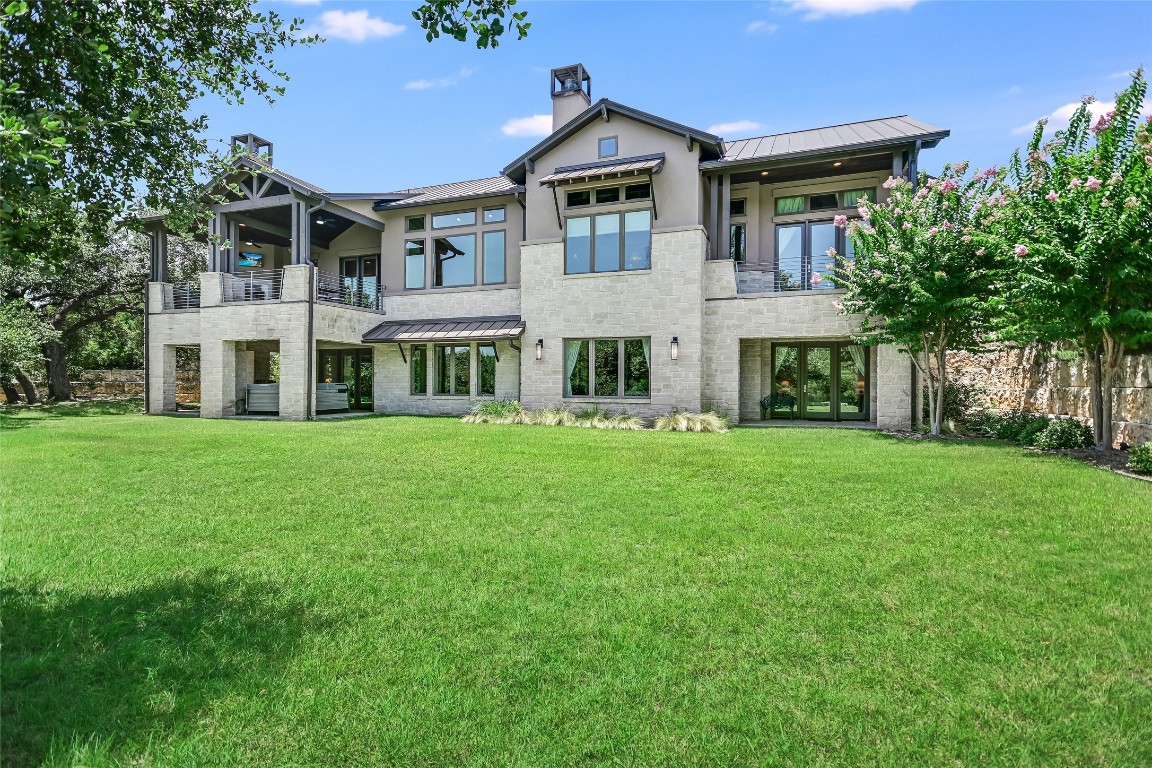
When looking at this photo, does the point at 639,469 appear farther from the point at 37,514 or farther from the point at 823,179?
the point at 823,179

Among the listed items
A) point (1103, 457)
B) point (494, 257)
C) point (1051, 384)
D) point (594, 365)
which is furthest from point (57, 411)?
point (1051, 384)

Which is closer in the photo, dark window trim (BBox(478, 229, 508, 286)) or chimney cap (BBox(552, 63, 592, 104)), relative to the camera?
dark window trim (BBox(478, 229, 508, 286))

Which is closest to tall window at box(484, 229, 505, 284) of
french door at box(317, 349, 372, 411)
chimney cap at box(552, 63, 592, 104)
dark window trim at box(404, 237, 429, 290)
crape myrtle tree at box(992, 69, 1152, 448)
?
dark window trim at box(404, 237, 429, 290)

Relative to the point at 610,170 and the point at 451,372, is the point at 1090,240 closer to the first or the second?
the point at 610,170

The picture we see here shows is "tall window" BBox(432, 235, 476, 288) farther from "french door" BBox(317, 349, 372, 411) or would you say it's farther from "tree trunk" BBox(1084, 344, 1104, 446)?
"tree trunk" BBox(1084, 344, 1104, 446)

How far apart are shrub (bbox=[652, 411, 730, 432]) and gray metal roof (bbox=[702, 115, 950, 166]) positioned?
657 cm

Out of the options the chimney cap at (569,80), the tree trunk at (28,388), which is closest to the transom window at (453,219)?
the chimney cap at (569,80)

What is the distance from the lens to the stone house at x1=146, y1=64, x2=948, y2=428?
1579 cm

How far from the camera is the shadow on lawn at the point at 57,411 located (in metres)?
16.2

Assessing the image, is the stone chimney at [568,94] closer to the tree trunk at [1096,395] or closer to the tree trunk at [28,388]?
the tree trunk at [1096,395]

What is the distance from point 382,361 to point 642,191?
10.1 m

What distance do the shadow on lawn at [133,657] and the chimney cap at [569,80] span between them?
61.2ft

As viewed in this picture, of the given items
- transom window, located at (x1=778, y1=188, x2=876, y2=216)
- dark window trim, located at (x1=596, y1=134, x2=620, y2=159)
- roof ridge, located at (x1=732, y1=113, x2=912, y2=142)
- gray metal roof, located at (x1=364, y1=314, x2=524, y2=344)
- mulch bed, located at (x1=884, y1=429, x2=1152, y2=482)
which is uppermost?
roof ridge, located at (x1=732, y1=113, x2=912, y2=142)

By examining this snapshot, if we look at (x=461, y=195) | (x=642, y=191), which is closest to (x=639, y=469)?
(x=642, y=191)
